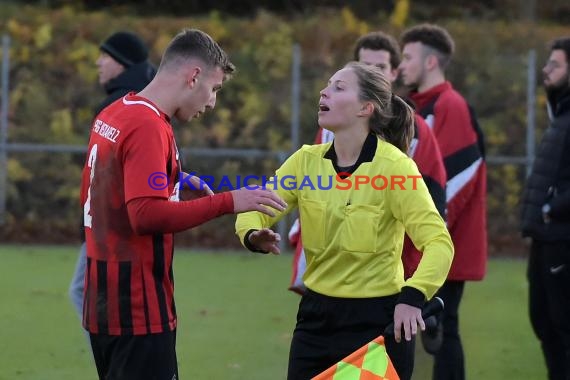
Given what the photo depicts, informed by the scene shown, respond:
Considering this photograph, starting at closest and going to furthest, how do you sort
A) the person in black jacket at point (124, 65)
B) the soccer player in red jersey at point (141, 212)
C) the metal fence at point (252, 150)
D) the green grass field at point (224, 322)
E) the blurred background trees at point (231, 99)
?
the soccer player in red jersey at point (141, 212)
the person in black jacket at point (124, 65)
the green grass field at point (224, 322)
the metal fence at point (252, 150)
the blurred background trees at point (231, 99)

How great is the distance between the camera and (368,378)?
4.31 meters

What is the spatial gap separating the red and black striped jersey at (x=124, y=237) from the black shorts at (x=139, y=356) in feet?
0.10

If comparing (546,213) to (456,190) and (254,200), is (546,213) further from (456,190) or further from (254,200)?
(254,200)

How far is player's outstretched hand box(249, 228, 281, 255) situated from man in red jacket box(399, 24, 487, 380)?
2.11 m

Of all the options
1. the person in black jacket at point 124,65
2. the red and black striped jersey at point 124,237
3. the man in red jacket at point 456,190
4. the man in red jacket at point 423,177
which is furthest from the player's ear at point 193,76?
the person in black jacket at point 124,65

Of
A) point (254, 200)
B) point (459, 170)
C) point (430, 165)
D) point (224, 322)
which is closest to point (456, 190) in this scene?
point (459, 170)

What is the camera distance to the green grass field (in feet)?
24.3

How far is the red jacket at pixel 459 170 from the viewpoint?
256 inches

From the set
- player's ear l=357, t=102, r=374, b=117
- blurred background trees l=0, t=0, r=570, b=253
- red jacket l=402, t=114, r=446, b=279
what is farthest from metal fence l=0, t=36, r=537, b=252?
player's ear l=357, t=102, r=374, b=117

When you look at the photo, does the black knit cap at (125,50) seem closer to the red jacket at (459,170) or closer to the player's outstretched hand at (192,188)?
the red jacket at (459,170)

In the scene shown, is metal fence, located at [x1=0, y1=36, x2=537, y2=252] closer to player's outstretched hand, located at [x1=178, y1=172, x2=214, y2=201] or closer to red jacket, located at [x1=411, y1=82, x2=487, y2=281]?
red jacket, located at [x1=411, y1=82, x2=487, y2=281]

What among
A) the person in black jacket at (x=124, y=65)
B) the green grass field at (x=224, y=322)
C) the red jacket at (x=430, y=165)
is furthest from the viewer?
the green grass field at (x=224, y=322)

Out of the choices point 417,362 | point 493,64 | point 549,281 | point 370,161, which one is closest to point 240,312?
point 417,362

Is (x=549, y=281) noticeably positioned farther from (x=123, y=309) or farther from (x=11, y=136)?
(x=11, y=136)
